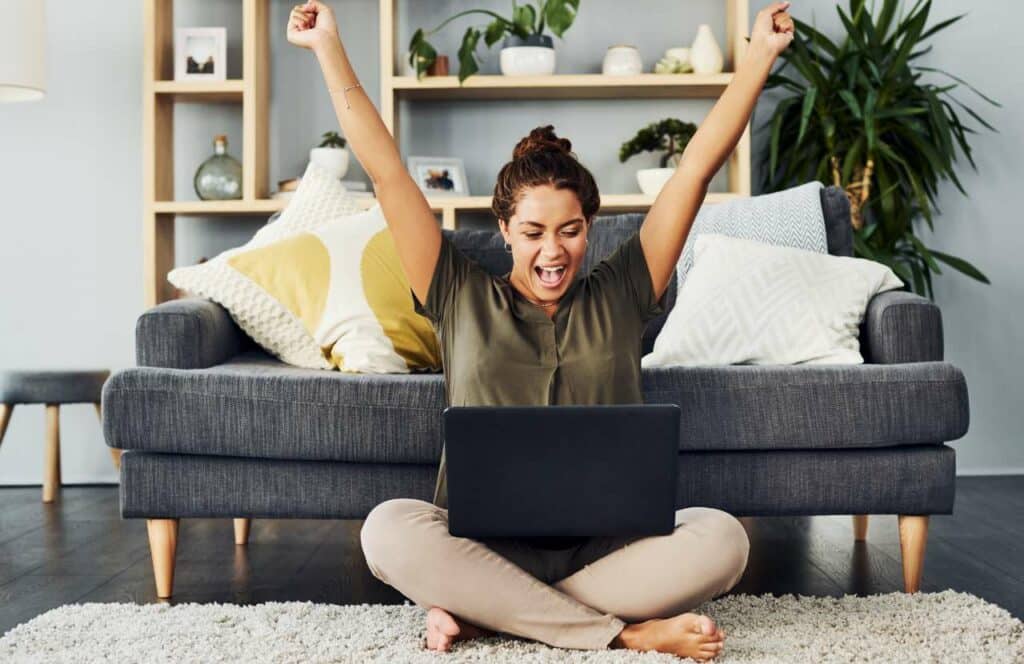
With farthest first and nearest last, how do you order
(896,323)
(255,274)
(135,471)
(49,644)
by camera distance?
(255,274), (896,323), (135,471), (49,644)

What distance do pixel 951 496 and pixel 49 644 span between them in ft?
5.40

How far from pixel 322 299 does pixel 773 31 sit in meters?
1.25

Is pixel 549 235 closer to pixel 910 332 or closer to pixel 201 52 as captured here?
pixel 910 332

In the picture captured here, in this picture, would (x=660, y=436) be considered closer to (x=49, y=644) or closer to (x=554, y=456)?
(x=554, y=456)

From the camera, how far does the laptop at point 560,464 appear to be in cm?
147

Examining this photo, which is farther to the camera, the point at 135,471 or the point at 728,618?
the point at 135,471

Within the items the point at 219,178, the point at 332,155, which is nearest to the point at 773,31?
the point at 332,155

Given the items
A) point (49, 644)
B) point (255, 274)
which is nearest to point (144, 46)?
point (255, 274)

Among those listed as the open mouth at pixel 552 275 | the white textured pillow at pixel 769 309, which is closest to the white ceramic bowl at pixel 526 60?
the white textured pillow at pixel 769 309

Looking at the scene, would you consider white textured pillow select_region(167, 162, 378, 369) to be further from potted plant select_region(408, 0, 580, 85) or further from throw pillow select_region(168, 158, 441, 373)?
potted plant select_region(408, 0, 580, 85)

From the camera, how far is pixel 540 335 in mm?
1695

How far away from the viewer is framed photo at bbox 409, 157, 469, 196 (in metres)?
3.75

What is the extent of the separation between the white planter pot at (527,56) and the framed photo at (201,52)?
1012mm

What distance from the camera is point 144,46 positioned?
3.65 m
